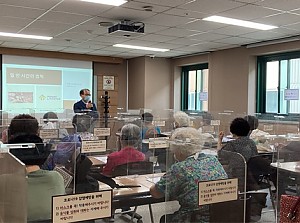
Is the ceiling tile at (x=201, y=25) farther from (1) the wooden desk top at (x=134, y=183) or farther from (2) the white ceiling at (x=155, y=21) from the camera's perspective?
(1) the wooden desk top at (x=134, y=183)

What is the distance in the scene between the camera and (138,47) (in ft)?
29.3

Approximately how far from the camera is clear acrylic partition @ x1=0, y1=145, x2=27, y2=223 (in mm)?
1453

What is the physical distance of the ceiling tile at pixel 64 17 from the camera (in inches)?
219

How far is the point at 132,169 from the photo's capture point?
A: 3533mm

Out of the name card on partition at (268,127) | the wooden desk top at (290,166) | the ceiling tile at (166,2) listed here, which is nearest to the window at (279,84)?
the name card on partition at (268,127)

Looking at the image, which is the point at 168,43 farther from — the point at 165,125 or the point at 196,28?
the point at 165,125

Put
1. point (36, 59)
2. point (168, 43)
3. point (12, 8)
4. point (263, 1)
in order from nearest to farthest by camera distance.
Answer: point (263, 1), point (12, 8), point (168, 43), point (36, 59)

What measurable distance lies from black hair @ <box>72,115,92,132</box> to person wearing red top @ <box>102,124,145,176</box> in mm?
A: 1668

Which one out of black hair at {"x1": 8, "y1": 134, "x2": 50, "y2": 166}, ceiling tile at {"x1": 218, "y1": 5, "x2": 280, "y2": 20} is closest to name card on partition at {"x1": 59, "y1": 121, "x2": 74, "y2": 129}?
ceiling tile at {"x1": 218, "y1": 5, "x2": 280, "y2": 20}

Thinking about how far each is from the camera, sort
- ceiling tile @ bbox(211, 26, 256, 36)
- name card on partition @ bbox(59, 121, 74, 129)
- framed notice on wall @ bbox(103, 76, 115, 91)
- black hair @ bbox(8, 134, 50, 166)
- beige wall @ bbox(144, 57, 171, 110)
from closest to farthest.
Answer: black hair @ bbox(8, 134, 50, 166) < name card on partition @ bbox(59, 121, 74, 129) < ceiling tile @ bbox(211, 26, 256, 36) < beige wall @ bbox(144, 57, 171, 110) < framed notice on wall @ bbox(103, 76, 115, 91)

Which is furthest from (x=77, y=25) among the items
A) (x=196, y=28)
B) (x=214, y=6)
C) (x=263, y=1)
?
(x=263, y=1)

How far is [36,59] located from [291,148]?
8254 millimetres

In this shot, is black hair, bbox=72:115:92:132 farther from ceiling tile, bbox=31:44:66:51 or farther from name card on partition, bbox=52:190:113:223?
name card on partition, bbox=52:190:113:223

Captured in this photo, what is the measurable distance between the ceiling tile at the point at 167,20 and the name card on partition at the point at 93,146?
2412mm
